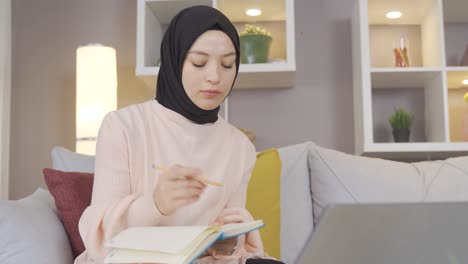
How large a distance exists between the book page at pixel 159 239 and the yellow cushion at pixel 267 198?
2.80 feet

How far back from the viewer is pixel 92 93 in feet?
7.73

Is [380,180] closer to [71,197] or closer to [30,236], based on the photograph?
[71,197]

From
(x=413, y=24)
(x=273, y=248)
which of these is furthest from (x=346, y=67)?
(x=273, y=248)

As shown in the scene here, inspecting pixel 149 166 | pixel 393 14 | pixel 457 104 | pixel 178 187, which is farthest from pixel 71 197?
pixel 457 104

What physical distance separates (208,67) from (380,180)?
92 cm

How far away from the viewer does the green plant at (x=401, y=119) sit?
7.92 feet

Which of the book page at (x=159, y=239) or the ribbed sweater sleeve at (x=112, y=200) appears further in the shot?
the ribbed sweater sleeve at (x=112, y=200)

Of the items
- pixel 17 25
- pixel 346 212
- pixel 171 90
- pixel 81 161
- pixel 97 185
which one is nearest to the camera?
pixel 346 212

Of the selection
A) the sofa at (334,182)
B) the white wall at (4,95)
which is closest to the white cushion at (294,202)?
the sofa at (334,182)

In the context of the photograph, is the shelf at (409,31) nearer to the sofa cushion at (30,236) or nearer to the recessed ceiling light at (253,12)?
the recessed ceiling light at (253,12)

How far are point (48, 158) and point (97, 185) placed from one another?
5.29 feet

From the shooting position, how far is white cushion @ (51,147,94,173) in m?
1.88

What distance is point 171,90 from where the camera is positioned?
52.7 inches

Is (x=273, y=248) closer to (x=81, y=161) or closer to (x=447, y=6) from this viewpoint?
(x=81, y=161)
